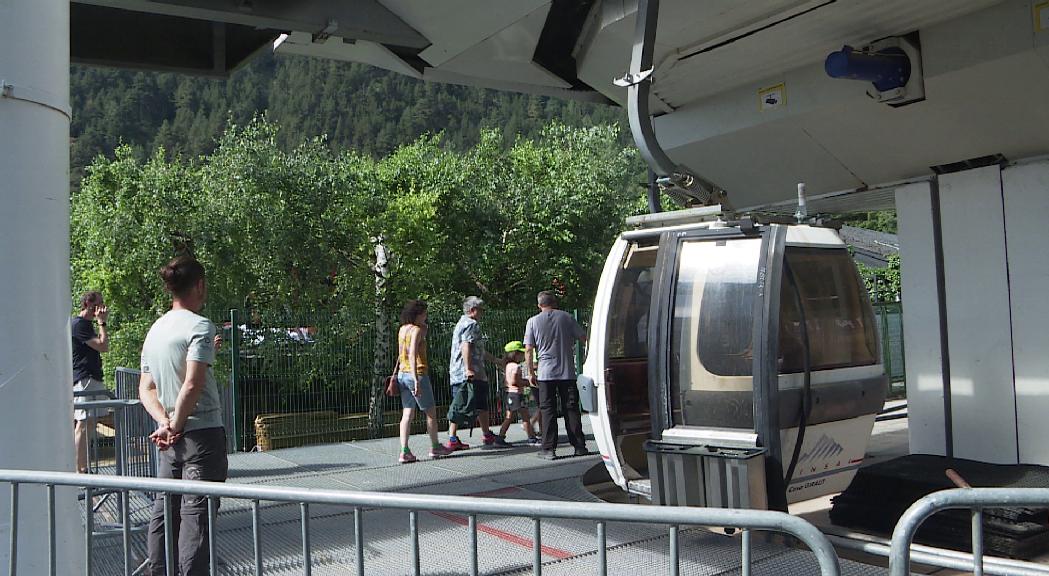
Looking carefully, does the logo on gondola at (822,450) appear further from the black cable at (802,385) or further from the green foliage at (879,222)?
the green foliage at (879,222)

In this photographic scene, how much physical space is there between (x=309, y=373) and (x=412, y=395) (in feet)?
14.2

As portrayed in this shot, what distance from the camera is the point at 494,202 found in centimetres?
2467

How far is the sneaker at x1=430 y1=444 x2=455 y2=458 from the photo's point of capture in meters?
9.62

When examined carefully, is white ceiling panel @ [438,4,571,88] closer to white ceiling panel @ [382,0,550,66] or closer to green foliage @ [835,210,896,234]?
white ceiling panel @ [382,0,550,66]

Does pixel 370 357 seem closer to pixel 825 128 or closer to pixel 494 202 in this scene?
pixel 825 128

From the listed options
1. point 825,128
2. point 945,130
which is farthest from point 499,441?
point 945,130

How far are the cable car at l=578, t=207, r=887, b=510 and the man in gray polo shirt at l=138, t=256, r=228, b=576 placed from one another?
278cm

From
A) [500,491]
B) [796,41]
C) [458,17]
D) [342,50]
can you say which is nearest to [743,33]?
[796,41]

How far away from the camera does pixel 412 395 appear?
9070 millimetres

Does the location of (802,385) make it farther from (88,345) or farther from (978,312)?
(88,345)

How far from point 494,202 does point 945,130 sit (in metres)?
18.0

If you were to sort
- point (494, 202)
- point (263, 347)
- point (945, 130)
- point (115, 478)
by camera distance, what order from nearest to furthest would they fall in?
point (115, 478)
point (945, 130)
point (263, 347)
point (494, 202)

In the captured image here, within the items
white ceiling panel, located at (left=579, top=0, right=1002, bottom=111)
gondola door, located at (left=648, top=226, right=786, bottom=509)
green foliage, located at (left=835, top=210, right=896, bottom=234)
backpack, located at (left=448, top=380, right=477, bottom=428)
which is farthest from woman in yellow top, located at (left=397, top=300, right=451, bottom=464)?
green foliage, located at (left=835, top=210, right=896, bottom=234)

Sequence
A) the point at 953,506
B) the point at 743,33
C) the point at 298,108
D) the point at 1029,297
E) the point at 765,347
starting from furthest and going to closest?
the point at 298,108
the point at 743,33
the point at 1029,297
the point at 765,347
the point at 953,506
